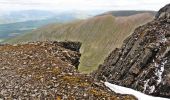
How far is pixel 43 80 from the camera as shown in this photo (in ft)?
99.8

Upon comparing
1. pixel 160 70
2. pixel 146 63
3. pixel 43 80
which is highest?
pixel 43 80

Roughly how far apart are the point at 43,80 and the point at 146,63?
19031 mm

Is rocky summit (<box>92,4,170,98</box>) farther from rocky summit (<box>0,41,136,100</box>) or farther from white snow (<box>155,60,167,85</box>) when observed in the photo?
rocky summit (<box>0,41,136,100</box>)

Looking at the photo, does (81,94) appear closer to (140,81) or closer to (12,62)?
(12,62)

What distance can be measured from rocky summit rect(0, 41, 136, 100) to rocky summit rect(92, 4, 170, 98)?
8928mm

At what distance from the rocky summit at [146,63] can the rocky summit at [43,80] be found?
893cm

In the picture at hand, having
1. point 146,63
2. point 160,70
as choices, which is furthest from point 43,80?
point 146,63

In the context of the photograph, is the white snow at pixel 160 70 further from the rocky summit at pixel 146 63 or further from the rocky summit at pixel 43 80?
the rocky summit at pixel 43 80

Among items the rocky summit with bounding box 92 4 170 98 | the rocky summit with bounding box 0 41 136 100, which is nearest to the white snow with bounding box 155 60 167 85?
the rocky summit with bounding box 92 4 170 98

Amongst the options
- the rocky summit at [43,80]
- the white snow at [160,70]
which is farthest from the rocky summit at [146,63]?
the rocky summit at [43,80]

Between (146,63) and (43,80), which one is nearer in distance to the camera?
(43,80)

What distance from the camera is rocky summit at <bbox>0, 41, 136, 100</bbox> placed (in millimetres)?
28359

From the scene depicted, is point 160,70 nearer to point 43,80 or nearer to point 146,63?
point 146,63

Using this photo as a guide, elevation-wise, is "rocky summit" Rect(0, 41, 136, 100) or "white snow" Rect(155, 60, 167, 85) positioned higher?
"rocky summit" Rect(0, 41, 136, 100)
